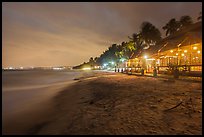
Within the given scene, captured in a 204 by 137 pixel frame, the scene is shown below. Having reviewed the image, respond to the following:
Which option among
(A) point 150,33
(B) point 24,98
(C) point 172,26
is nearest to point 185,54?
(B) point 24,98

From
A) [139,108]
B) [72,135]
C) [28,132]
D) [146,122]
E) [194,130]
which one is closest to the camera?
[194,130]

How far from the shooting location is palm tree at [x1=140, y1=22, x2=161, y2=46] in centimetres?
5169

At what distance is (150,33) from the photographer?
170ft

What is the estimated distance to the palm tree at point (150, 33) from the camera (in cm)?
5169

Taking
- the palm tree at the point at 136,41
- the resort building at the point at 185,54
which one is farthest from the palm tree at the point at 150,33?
the resort building at the point at 185,54

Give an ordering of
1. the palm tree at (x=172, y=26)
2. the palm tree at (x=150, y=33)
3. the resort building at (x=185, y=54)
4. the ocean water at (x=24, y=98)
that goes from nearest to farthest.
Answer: the ocean water at (x=24, y=98) < the resort building at (x=185, y=54) < the palm tree at (x=150, y=33) < the palm tree at (x=172, y=26)

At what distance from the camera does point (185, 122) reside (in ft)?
14.8

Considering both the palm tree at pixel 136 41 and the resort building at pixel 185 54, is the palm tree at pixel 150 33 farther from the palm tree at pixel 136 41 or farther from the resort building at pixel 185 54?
the resort building at pixel 185 54

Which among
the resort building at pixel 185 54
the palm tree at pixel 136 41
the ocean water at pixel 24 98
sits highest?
the palm tree at pixel 136 41

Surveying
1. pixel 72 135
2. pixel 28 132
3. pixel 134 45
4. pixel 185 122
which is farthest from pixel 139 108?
pixel 134 45

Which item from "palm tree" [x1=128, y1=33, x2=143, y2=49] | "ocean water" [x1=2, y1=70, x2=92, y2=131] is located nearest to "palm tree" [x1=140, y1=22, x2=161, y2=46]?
"palm tree" [x1=128, y1=33, x2=143, y2=49]

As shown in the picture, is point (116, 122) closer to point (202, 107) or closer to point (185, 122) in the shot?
point (185, 122)

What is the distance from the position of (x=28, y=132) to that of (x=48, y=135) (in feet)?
3.41

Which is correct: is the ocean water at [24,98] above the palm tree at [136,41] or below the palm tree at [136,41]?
below
